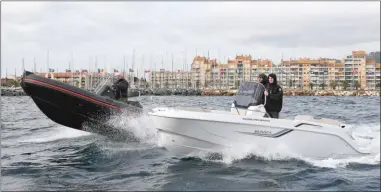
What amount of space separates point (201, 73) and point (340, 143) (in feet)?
485

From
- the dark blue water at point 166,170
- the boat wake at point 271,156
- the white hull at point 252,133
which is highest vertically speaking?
the white hull at point 252,133

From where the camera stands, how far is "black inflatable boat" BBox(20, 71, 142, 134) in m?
11.6

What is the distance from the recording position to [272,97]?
30.7 feet

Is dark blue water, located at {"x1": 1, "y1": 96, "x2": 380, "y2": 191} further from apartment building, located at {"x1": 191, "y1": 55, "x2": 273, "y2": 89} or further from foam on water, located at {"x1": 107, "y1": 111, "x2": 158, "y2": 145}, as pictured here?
apartment building, located at {"x1": 191, "y1": 55, "x2": 273, "y2": 89}

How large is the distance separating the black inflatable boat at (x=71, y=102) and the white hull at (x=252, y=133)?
321 centimetres

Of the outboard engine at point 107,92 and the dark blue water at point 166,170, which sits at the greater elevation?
the outboard engine at point 107,92

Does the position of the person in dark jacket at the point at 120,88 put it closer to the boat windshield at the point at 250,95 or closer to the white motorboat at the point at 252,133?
the white motorboat at the point at 252,133

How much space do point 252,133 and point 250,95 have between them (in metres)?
0.99

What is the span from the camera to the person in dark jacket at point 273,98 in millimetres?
9375

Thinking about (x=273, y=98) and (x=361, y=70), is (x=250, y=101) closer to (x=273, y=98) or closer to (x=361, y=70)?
(x=273, y=98)

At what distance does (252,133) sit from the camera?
28.9ft

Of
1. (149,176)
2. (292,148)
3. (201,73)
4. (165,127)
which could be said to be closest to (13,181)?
(149,176)

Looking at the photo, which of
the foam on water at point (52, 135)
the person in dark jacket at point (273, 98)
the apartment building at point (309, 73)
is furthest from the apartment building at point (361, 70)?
the person in dark jacket at point (273, 98)

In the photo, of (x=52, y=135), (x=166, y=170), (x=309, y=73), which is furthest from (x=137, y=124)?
(x=309, y=73)
